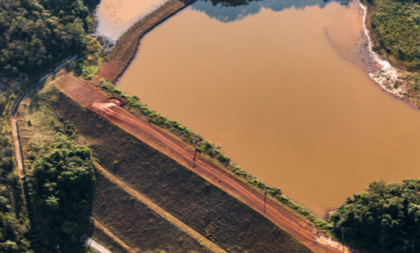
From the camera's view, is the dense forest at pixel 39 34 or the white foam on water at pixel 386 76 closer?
the white foam on water at pixel 386 76

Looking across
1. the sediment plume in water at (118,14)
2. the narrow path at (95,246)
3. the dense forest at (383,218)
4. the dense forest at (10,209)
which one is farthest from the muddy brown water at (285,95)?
the narrow path at (95,246)

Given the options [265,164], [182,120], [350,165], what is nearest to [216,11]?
[182,120]

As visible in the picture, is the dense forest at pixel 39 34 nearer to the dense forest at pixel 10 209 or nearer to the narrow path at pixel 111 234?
the dense forest at pixel 10 209

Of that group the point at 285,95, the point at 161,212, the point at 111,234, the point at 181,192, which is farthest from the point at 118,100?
the point at 285,95

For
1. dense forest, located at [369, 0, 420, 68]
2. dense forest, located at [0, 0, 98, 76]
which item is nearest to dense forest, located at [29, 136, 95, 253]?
dense forest, located at [0, 0, 98, 76]

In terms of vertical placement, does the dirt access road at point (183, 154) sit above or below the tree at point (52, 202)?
above

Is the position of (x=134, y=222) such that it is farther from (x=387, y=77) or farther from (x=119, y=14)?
(x=387, y=77)

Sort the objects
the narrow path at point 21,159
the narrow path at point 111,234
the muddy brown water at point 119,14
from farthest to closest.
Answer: the muddy brown water at point 119,14, the narrow path at point 111,234, the narrow path at point 21,159
